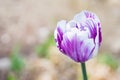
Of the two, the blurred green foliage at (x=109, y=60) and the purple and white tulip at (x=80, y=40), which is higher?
the purple and white tulip at (x=80, y=40)

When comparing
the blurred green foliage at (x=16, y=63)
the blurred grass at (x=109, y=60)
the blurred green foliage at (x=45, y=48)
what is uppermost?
the blurred green foliage at (x=45, y=48)

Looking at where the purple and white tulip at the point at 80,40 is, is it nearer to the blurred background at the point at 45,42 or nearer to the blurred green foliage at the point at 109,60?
the blurred background at the point at 45,42

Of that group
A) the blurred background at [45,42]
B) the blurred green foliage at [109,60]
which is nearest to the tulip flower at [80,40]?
the blurred background at [45,42]

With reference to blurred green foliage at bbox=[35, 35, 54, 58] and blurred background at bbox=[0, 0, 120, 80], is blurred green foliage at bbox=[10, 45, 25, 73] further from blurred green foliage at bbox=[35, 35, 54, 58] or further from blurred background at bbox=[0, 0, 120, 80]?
blurred green foliage at bbox=[35, 35, 54, 58]

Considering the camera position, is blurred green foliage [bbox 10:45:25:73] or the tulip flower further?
blurred green foliage [bbox 10:45:25:73]

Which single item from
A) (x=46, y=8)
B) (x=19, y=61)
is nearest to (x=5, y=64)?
(x=19, y=61)

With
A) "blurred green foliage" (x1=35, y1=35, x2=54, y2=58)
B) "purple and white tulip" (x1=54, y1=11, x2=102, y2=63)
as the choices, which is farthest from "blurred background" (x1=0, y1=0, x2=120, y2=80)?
"purple and white tulip" (x1=54, y1=11, x2=102, y2=63)

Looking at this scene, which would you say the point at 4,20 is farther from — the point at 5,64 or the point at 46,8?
the point at 5,64
